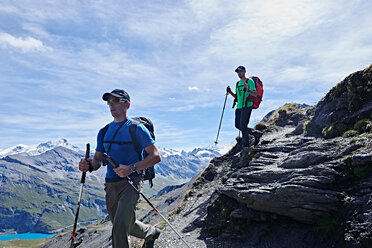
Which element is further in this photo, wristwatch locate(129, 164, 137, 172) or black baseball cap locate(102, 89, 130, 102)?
black baseball cap locate(102, 89, 130, 102)

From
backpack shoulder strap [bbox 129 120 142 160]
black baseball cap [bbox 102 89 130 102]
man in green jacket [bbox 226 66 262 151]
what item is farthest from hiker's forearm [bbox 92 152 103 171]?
man in green jacket [bbox 226 66 262 151]

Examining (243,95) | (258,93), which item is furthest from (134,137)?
(258,93)

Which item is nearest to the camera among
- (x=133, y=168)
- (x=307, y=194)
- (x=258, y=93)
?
(x=133, y=168)

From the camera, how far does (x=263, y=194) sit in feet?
28.3

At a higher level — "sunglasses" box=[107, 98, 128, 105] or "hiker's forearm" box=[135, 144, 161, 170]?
"sunglasses" box=[107, 98, 128, 105]

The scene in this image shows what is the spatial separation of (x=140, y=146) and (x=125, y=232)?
6.89 ft

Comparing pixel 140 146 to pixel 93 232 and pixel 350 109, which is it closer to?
pixel 350 109

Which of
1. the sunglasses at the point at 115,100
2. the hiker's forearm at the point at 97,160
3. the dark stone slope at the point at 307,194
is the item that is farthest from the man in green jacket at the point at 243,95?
the hiker's forearm at the point at 97,160

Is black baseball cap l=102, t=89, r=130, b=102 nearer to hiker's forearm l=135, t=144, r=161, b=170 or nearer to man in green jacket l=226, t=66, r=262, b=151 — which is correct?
hiker's forearm l=135, t=144, r=161, b=170

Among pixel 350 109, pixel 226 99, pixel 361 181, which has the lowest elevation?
pixel 361 181

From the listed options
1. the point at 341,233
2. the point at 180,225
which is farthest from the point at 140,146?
the point at 180,225

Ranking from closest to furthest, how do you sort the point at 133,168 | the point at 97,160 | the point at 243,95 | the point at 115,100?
the point at 133,168 → the point at 115,100 → the point at 97,160 → the point at 243,95

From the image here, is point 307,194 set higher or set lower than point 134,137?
lower

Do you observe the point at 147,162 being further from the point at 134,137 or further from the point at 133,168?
the point at 134,137
